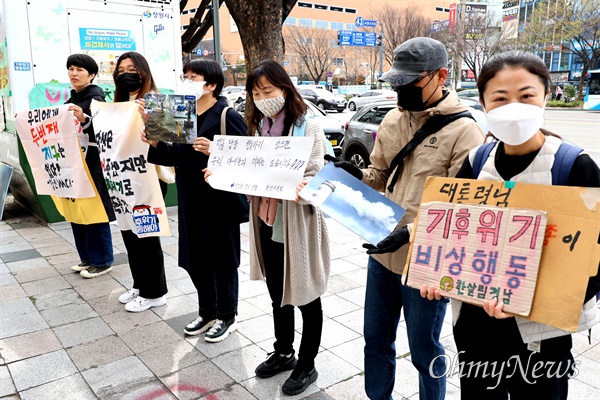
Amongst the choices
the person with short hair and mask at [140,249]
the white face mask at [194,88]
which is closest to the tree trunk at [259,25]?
the person with short hair and mask at [140,249]

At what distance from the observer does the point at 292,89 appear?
2740 millimetres

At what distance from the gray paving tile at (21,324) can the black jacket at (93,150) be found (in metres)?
1.11

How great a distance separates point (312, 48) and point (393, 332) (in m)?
52.0

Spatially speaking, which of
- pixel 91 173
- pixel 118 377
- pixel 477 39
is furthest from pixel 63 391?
pixel 477 39

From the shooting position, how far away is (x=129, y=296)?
422cm

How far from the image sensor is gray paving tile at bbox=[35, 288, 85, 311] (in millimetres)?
4184

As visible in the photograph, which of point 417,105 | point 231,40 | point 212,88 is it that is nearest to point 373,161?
point 417,105

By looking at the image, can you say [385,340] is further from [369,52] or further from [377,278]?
[369,52]

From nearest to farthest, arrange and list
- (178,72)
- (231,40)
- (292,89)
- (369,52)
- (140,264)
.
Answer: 1. (292,89)
2. (140,264)
3. (178,72)
4. (369,52)
5. (231,40)

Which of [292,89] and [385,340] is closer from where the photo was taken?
[385,340]

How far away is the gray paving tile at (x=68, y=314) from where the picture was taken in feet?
12.7

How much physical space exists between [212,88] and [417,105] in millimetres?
1584

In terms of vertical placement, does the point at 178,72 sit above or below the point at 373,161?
above

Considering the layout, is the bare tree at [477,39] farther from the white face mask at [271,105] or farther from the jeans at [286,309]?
the jeans at [286,309]
